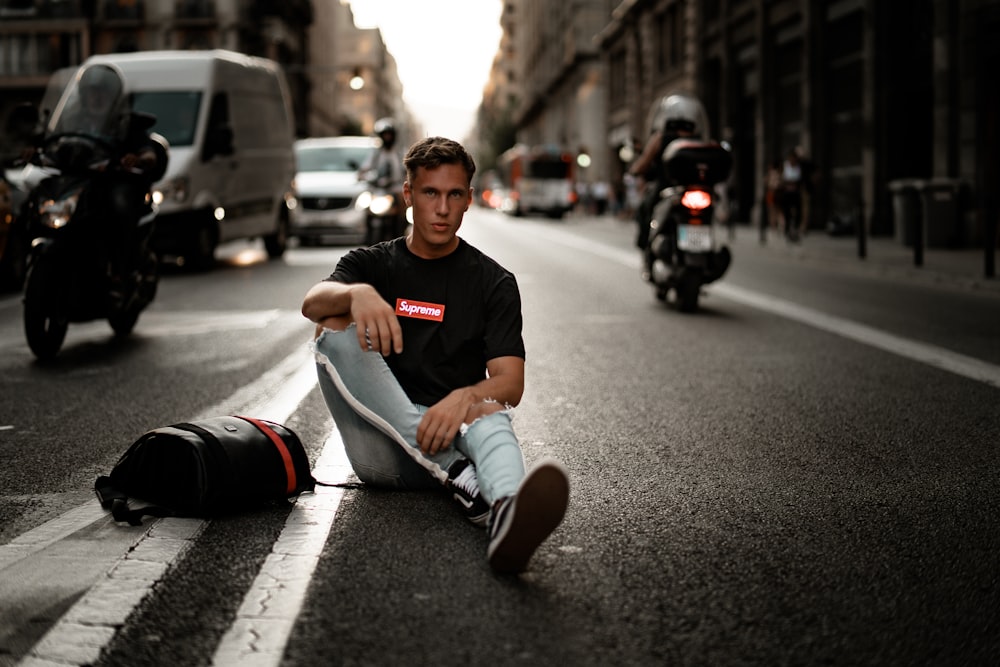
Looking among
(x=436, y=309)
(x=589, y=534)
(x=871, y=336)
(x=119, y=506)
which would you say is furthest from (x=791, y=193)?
(x=119, y=506)

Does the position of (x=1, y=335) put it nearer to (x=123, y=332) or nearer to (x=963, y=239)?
(x=123, y=332)

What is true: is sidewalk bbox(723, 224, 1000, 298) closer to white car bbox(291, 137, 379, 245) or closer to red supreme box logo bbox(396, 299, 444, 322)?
white car bbox(291, 137, 379, 245)

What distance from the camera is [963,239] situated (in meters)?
20.2

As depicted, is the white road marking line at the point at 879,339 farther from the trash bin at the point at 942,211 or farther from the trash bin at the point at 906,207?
the trash bin at the point at 906,207

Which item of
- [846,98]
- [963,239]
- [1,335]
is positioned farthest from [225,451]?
[846,98]

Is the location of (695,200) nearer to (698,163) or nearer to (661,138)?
(698,163)

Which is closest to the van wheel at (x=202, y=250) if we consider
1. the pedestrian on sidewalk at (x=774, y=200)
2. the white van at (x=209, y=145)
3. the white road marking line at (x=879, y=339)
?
the white van at (x=209, y=145)

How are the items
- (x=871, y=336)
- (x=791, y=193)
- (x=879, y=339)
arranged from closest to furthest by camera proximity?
(x=879, y=339), (x=871, y=336), (x=791, y=193)

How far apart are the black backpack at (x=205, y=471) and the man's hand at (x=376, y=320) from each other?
1.93 ft

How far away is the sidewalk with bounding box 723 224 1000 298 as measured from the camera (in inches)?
551

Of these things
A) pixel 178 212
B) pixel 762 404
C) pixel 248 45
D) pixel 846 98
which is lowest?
pixel 762 404

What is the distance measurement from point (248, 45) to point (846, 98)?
→ 4396cm

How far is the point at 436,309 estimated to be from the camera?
4137 mm

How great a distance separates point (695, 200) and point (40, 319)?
18.1ft
